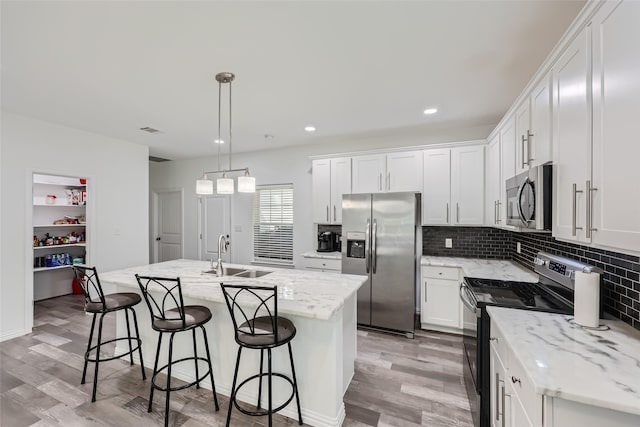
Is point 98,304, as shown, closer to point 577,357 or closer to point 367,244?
point 367,244

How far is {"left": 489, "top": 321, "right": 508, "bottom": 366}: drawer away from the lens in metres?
1.46

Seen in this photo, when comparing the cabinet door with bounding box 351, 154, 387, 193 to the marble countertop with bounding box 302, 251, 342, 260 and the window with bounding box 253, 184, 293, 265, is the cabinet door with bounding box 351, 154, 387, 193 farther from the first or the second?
the window with bounding box 253, 184, 293, 265

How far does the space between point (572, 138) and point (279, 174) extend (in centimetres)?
413

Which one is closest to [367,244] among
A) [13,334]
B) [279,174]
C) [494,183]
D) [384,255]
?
[384,255]

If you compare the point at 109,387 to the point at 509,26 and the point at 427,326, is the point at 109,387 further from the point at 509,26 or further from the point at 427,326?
the point at 509,26

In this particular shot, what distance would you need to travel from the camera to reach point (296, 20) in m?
1.77

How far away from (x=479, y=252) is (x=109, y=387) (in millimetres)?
4251

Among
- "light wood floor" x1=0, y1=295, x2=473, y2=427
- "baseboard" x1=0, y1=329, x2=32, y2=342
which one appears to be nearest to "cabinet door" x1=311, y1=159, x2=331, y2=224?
"light wood floor" x1=0, y1=295, x2=473, y2=427

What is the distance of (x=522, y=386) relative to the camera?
120 cm

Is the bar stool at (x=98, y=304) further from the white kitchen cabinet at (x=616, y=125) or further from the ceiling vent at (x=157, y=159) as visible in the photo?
the ceiling vent at (x=157, y=159)

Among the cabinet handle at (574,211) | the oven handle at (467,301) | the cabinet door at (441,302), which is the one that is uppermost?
the cabinet handle at (574,211)

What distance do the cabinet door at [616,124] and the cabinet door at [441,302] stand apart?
7.65 feet

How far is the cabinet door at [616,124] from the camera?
100 cm

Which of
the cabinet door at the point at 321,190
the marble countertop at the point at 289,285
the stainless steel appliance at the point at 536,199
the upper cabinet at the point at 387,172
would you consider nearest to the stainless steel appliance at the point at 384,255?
the upper cabinet at the point at 387,172
